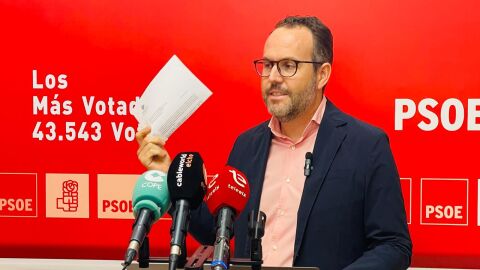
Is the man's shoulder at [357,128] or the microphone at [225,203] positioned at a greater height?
the man's shoulder at [357,128]

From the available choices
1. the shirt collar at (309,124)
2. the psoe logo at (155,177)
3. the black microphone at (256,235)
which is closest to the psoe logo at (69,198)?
the shirt collar at (309,124)

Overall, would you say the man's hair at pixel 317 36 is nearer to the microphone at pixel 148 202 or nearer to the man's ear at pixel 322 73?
the man's ear at pixel 322 73

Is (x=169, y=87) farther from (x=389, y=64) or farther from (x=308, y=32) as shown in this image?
(x=389, y=64)

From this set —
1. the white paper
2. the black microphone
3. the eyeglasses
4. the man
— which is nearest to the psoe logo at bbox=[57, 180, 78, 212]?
the white paper

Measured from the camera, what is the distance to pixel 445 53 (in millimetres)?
2344

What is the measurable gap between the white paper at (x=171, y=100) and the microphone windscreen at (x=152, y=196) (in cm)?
79

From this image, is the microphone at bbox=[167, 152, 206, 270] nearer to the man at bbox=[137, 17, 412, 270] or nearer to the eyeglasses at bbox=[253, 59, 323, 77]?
the man at bbox=[137, 17, 412, 270]

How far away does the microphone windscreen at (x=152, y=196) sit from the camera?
3.84 feet

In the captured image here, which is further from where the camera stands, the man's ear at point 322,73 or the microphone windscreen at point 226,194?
the man's ear at point 322,73

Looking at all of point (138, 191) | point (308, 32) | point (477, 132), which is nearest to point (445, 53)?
point (477, 132)

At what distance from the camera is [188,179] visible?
1.19m

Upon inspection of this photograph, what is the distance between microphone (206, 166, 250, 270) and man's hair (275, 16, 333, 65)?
0.64 m

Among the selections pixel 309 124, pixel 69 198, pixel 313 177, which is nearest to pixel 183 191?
pixel 313 177

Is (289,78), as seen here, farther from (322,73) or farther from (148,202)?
(148,202)
